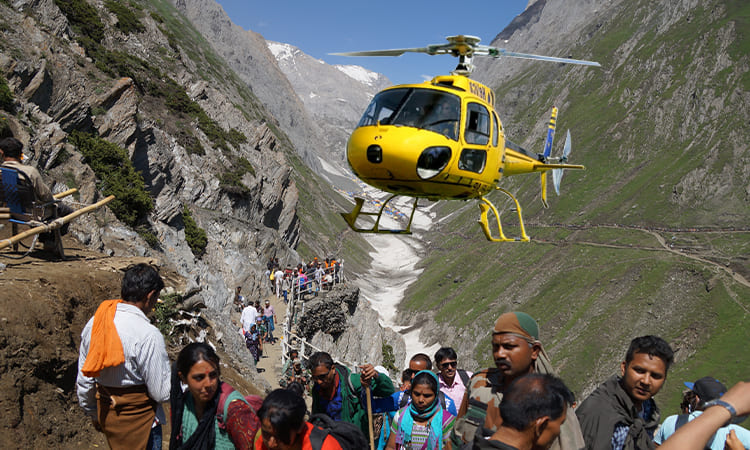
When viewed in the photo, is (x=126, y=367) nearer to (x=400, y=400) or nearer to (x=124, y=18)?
(x=400, y=400)

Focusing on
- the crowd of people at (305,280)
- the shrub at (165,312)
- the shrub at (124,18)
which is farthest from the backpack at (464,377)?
the shrub at (124,18)

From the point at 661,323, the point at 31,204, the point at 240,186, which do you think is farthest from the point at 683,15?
the point at 31,204

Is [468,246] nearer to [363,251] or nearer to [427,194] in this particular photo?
[363,251]

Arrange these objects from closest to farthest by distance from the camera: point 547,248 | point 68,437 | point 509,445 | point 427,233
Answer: point 509,445
point 68,437
point 547,248
point 427,233

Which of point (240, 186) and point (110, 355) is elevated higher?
point (240, 186)

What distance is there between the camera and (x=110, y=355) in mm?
3828

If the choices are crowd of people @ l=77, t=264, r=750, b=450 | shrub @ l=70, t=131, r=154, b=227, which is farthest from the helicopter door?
shrub @ l=70, t=131, r=154, b=227

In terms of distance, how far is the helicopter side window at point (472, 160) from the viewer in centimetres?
1042

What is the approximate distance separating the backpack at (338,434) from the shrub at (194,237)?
75.1 feet

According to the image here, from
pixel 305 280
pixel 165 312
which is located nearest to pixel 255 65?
pixel 305 280

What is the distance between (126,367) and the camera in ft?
12.9

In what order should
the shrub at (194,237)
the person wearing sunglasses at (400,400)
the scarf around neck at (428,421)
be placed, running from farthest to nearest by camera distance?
1. the shrub at (194,237)
2. the person wearing sunglasses at (400,400)
3. the scarf around neck at (428,421)

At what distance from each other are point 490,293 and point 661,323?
22402mm

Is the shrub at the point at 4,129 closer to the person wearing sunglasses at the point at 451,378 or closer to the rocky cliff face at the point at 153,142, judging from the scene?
the rocky cliff face at the point at 153,142
